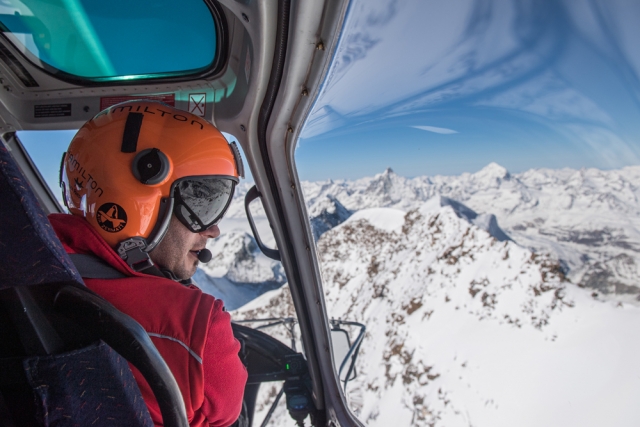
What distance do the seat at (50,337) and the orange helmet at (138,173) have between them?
63cm

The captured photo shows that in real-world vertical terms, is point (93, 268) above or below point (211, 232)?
below

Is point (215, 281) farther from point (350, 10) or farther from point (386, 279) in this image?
point (350, 10)

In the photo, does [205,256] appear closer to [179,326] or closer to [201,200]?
[201,200]

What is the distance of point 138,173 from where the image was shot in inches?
43.4

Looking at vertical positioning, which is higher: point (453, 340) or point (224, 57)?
point (224, 57)

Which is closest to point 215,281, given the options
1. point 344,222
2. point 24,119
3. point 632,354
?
point 344,222

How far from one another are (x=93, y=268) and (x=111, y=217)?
10.3 inches

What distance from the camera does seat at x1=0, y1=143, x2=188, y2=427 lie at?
1.53ft

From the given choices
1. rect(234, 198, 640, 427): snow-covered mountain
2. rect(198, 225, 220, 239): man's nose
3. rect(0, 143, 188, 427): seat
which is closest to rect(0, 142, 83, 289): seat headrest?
rect(0, 143, 188, 427): seat

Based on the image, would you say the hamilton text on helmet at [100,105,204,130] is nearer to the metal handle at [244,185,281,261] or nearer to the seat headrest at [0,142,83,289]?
the metal handle at [244,185,281,261]

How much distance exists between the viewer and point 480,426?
7.61 feet

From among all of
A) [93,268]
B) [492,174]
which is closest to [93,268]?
[93,268]

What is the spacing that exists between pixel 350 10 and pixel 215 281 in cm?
235

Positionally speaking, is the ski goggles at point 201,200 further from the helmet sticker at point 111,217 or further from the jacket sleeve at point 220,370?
the jacket sleeve at point 220,370
